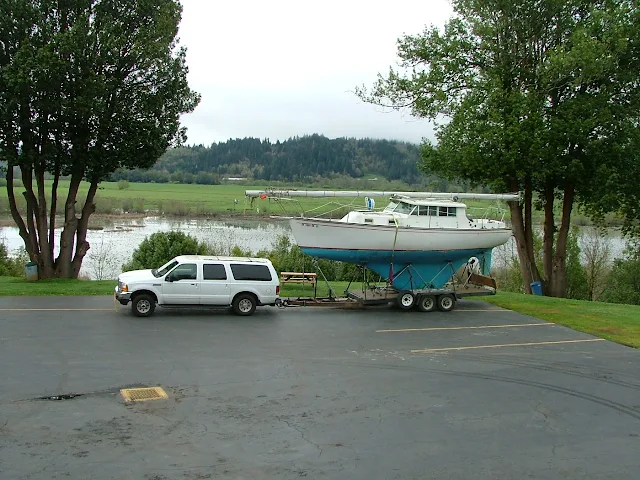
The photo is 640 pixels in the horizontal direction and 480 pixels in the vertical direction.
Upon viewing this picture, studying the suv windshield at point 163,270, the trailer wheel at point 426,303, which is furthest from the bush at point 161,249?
the trailer wheel at point 426,303

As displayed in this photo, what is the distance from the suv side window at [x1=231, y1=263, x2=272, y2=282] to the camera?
59.8ft

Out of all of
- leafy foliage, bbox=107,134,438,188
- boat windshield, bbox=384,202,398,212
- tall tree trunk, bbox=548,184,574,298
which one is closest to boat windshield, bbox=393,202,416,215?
boat windshield, bbox=384,202,398,212

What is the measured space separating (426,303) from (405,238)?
242cm

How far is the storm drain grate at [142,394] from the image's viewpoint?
10.5m

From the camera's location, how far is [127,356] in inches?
516

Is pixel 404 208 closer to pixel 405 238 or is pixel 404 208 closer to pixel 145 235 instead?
pixel 405 238

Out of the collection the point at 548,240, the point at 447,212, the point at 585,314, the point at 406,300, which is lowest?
the point at 585,314

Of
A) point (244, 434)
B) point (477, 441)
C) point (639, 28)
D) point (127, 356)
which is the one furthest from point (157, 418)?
point (639, 28)

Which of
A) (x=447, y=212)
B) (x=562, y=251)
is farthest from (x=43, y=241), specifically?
(x=562, y=251)

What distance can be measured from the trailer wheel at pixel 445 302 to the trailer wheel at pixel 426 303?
237 mm

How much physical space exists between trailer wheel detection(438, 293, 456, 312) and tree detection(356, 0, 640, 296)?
924 centimetres

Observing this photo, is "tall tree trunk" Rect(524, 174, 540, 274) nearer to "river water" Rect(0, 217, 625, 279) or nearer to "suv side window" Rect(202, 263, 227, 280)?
"river water" Rect(0, 217, 625, 279)

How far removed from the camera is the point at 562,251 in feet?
102

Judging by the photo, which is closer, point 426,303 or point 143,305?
point 143,305
